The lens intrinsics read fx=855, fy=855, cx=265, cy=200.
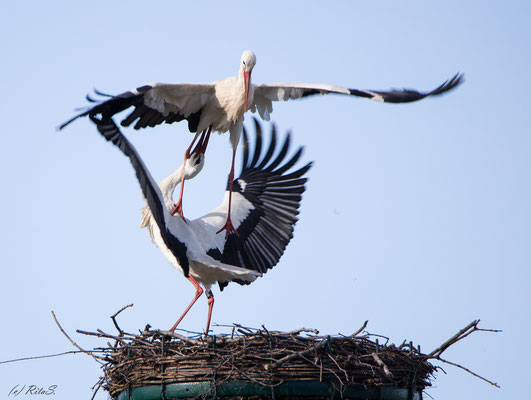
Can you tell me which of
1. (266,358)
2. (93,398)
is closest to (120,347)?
(93,398)

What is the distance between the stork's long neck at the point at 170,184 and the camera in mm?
8422

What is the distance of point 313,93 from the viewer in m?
8.66

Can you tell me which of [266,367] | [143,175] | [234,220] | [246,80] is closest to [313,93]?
[246,80]

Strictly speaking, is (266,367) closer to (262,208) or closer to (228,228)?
(228,228)

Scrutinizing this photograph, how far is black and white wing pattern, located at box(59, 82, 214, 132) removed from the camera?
24.1ft

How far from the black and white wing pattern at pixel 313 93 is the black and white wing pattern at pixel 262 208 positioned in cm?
83

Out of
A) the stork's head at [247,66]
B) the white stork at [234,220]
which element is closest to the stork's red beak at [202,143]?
the white stork at [234,220]

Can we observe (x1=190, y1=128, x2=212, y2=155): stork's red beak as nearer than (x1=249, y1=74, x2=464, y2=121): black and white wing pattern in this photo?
No

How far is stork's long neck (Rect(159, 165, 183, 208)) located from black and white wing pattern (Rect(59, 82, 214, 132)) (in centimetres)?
54

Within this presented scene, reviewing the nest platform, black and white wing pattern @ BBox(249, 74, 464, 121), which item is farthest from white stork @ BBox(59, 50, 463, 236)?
the nest platform

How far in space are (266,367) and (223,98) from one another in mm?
3563

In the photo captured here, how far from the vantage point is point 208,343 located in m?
5.91

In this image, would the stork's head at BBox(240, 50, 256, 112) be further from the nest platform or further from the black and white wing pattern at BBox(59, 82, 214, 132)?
the nest platform

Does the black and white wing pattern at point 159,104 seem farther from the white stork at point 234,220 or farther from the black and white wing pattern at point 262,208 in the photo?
the black and white wing pattern at point 262,208
